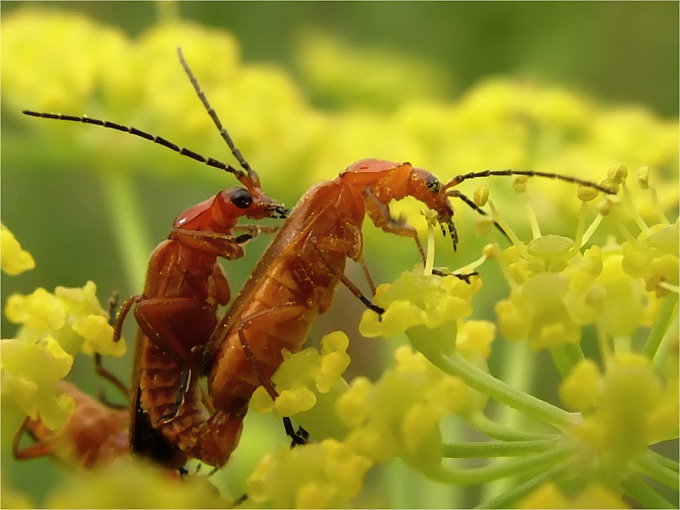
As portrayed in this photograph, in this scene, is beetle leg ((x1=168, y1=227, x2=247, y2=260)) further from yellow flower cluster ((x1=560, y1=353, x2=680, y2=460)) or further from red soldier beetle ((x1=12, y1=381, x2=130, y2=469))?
yellow flower cluster ((x1=560, y1=353, x2=680, y2=460))

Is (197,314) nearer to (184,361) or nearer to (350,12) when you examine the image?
(184,361)

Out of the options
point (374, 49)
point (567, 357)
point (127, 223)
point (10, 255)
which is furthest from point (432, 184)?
point (374, 49)

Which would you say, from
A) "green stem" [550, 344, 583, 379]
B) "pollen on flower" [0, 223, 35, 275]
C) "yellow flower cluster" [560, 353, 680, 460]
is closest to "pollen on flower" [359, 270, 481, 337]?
"green stem" [550, 344, 583, 379]

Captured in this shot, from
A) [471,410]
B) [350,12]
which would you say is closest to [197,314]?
[471,410]

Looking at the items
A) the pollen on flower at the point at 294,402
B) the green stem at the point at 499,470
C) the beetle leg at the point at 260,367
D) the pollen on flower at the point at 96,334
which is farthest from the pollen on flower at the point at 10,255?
the green stem at the point at 499,470

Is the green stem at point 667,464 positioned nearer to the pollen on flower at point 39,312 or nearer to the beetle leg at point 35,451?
the pollen on flower at point 39,312
